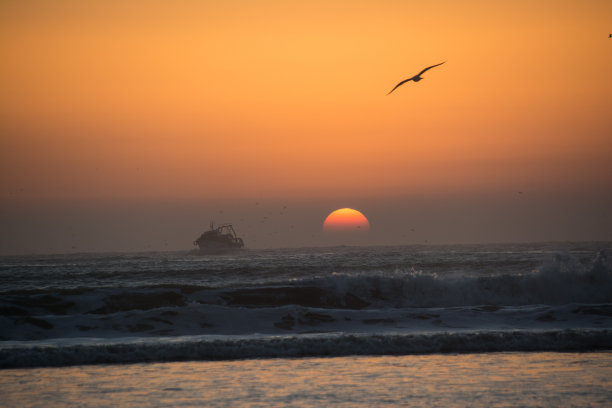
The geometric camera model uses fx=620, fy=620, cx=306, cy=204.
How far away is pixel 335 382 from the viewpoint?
1040 centimetres

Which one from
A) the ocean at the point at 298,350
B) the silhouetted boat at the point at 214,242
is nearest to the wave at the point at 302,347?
the ocean at the point at 298,350

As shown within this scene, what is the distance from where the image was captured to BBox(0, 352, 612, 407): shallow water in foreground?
9117 millimetres

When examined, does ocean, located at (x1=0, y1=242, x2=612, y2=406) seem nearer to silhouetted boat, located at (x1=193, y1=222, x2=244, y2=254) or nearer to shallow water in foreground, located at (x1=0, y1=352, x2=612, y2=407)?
shallow water in foreground, located at (x1=0, y1=352, x2=612, y2=407)

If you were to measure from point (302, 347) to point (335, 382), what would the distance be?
3.22 meters

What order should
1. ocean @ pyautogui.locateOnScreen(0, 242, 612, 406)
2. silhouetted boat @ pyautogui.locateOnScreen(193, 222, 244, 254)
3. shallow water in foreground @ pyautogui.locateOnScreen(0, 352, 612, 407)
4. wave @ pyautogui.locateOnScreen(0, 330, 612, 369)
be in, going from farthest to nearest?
silhouetted boat @ pyautogui.locateOnScreen(193, 222, 244, 254), wave @ pyautogui.locateOnScreen(0, 330, 612, 369), ocean @ pyautogui.locateOnScreen(0, 242, 612, 406), shallow water in foreground @ pyautogui.locateOnScreen(0, 352, 612, 407)

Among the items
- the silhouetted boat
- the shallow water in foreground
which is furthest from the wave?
the silhouetted boat

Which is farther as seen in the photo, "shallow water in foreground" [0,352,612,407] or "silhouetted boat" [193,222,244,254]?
"silhouetted boat" [193,222,244,254]

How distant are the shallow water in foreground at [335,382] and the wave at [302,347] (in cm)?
56

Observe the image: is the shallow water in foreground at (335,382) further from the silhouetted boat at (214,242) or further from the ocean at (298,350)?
the silhouetted boat at (214,242)

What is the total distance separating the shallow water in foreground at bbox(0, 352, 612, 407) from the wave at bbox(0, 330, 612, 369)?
564 millimetres

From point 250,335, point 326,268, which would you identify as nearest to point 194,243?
point 326,268

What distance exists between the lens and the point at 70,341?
14688mm

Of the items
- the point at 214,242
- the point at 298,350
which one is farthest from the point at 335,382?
the point at 214,242

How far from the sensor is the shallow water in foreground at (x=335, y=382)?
9117mm
